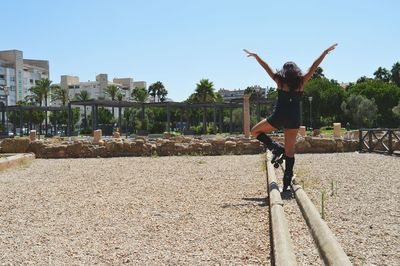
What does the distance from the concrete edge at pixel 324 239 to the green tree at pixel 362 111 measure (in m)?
62.6

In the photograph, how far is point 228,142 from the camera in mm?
16938

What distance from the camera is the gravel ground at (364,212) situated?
3229 mm

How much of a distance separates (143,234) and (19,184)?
5257 mm

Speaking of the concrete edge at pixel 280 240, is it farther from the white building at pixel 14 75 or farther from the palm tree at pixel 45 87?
the white building at pixel 14 75

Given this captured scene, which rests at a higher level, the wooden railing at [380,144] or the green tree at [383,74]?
the green tree at [383,74]

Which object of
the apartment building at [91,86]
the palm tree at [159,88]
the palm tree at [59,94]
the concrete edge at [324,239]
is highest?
the apartment building at [91,86]

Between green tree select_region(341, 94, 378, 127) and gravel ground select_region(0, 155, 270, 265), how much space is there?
192 ft

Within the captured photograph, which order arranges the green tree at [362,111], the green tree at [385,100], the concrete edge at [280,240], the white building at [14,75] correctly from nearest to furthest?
the concrete edge at [280,240] → the green tree at [362,111] → the green tree at [385,100] → the white building at [14,75]

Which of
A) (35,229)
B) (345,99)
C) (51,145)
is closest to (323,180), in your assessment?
(35,229)

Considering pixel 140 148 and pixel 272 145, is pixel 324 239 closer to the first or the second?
pixel 272 145

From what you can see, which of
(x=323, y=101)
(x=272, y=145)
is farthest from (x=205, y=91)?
(x=272, y=145)

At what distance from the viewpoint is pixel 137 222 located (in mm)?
5039

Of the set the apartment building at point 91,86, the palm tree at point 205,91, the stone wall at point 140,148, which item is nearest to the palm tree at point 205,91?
the palm tree at point 205,91

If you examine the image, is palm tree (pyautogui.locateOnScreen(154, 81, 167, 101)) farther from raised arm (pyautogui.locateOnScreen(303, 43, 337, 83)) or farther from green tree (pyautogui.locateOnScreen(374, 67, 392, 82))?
raised arm (pyautogui.locateOnScreen(303, 43, 337, 83))
